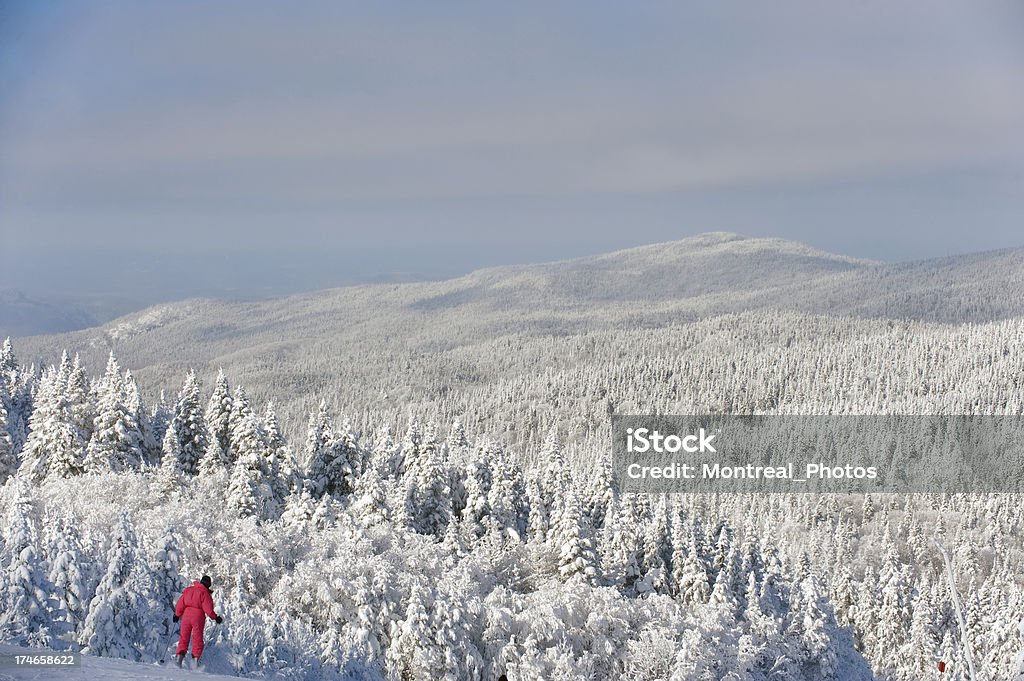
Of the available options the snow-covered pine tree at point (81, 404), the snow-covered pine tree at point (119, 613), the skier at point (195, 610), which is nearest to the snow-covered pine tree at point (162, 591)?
the snow-covered pine tree at point (119, 613)

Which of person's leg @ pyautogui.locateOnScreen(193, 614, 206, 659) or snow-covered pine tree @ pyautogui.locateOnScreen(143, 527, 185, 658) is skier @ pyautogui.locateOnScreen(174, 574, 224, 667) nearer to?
person's leg @ pyautogui.locateOnScreen(193, 614, 206, 659)

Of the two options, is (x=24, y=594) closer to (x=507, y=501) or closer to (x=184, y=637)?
(x=184, y=637)

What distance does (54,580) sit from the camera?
2109 cm

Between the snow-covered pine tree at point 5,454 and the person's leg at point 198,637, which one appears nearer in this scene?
the person's leg at point 198,637

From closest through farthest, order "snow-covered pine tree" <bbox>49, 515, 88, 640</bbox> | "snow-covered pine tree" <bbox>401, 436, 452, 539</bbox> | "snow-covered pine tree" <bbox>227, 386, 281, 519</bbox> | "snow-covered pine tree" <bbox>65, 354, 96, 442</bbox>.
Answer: "snow-covered pine tree" <bbox>49, 515, 88, 640</bbox>
"snow-covered pine tree" <bbox>227, 386, 281, 519</bbox>
"snow-covered pine tree" <bbox>401, 436, 452, 539</bbox>
"snow-covered pine tree" <bbox>65, 354, 96, 442</bbox>

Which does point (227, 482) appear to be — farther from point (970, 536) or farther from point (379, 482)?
point (970, 536)

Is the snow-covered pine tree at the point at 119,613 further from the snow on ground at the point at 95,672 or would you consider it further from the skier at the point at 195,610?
the skier at the point at 195,610

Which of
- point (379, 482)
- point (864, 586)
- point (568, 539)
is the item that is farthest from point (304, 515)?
point (864, 586)

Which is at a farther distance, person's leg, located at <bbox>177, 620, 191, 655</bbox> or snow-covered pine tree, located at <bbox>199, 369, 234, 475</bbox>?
snow-covered pine tree, located at <bbox>199, 369, 234, 475</bbox>

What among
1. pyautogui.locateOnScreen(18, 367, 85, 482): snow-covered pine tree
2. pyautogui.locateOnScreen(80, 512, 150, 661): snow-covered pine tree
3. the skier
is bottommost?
pyautogui.locateOnScreen(80, 512, 150, 661): snow-covered pine tree

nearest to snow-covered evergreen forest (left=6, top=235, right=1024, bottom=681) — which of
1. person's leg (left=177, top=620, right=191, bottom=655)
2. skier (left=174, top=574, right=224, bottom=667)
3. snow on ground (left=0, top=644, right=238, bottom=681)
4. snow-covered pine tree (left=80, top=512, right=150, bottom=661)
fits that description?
snow-covered pine tree (left=80, top=512, right=150, bottom=661)

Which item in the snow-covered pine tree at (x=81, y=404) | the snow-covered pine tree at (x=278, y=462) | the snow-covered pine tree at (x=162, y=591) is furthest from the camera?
the snow-covered pine tree at (x=81, y=404)

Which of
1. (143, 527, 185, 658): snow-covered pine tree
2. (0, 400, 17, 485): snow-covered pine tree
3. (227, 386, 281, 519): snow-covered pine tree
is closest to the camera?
(143, 527, 185, 658): snow-covered pine tree

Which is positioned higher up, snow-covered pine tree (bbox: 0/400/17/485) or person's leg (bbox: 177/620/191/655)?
snow-covered pine tree (bbox: 0/400/17/485)
